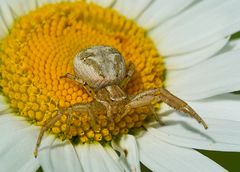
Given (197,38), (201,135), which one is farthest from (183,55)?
(201,135)

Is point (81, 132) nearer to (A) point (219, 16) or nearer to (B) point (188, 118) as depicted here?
(B) point (188, 118)

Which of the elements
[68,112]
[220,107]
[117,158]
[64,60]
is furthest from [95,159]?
[220,107]

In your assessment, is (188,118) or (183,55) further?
(183,55)

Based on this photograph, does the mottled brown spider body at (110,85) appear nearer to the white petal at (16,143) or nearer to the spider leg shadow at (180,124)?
the spider leg shadow at (180,124)

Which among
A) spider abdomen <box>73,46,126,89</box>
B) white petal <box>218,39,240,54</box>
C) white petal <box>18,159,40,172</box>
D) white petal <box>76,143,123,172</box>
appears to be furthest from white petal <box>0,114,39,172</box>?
white petal <box>218,39,240,54</box>

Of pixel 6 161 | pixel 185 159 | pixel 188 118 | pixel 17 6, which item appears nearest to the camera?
pixel 6 161

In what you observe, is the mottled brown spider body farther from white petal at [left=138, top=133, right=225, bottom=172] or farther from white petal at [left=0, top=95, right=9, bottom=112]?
white petal at [left=0, top=95, right=9, bottom=112]
